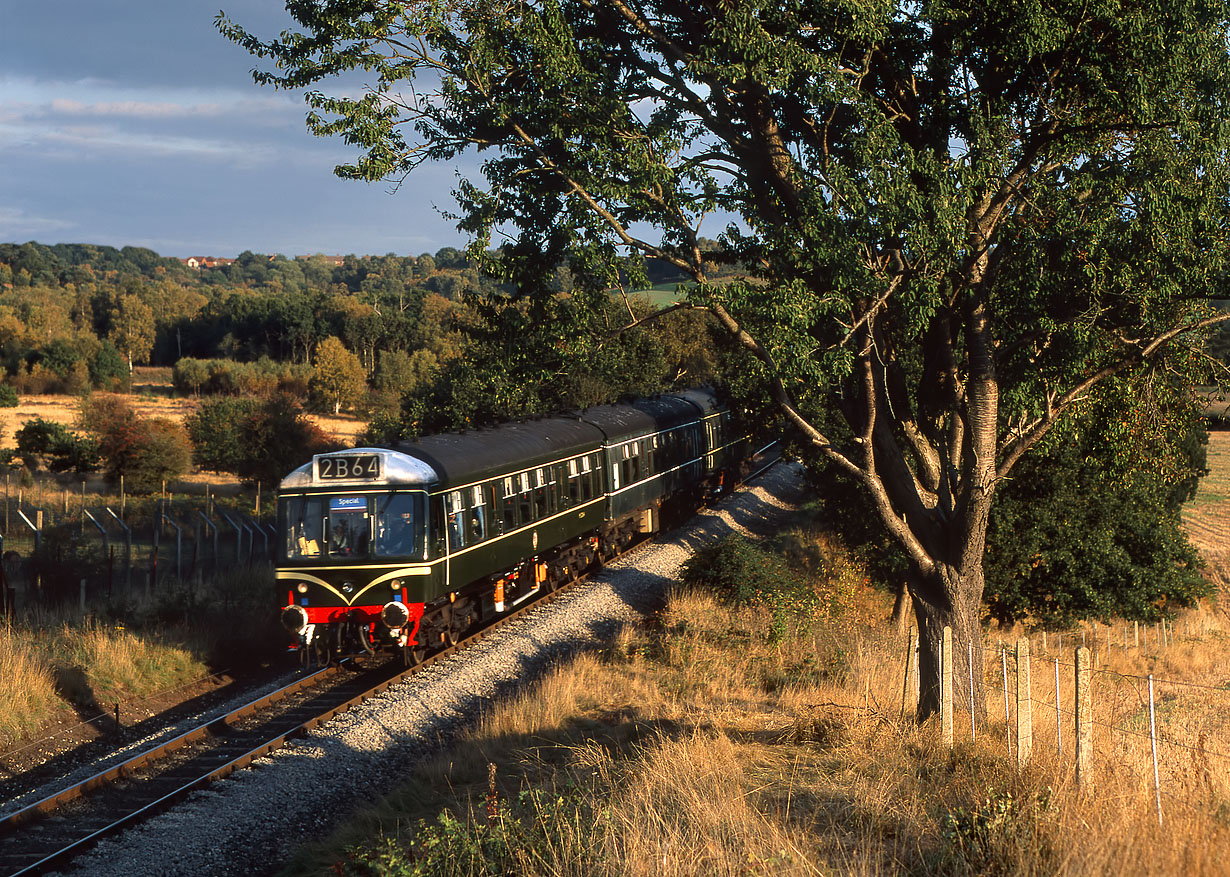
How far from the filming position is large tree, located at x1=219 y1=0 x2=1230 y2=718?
10219 millimetres

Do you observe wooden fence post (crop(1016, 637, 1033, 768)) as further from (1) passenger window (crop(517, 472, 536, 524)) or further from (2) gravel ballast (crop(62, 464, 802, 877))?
(1) passenger window (crop(517, 472, 536, 524))

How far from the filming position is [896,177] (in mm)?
10367

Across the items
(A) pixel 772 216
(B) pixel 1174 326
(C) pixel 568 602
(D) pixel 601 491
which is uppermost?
(A) pixel 772 216

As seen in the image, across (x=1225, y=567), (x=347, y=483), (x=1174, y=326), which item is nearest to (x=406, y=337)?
(x=1225, y=567)

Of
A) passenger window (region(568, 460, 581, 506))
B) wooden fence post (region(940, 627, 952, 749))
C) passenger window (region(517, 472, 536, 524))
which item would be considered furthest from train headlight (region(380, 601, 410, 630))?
wooden fence post (region(940, 627, 952, 749))

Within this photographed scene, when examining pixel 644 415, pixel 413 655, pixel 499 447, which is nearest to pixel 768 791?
pixel 413 655

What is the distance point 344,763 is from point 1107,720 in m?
8.11

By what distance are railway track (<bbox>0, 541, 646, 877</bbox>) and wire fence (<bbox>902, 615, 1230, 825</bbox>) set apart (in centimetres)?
739

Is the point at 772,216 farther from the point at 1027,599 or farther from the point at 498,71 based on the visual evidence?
the point at 1027,599

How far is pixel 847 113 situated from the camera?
12.0m

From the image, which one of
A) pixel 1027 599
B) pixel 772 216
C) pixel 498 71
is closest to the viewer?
pixel 498 71

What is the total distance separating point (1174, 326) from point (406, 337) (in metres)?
78.0

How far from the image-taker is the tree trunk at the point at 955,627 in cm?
1220

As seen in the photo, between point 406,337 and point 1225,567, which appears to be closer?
point 1225,567
